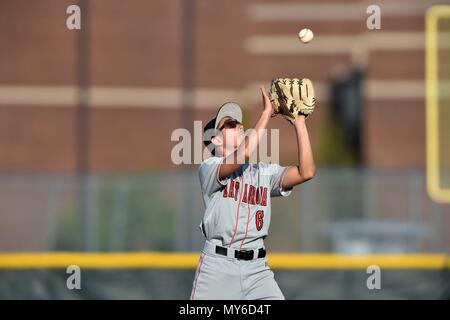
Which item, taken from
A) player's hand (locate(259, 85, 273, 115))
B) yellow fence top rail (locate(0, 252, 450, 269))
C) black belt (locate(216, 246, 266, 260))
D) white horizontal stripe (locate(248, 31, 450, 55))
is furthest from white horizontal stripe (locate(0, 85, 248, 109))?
player's hand (locate(259, 85, 273, 115))

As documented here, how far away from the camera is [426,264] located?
29.2 ft

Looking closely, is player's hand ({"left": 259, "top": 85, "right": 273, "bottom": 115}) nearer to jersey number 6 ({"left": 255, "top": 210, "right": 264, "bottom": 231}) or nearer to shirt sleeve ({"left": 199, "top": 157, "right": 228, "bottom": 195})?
shirt sleeve ({"left": 199, "top": 157, "right": 228, "bottom": 195})

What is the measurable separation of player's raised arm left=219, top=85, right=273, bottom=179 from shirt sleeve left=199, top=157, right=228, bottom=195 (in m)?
0.05

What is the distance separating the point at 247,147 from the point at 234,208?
1.69ft

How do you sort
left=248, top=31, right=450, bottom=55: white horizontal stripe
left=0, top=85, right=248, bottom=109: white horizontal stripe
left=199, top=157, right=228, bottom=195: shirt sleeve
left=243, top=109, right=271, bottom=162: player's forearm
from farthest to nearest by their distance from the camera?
left=248, top=31, right=450, bottom=55: white horizontal stripe, left=0, top=85, right=248, bottom=109: white horizontal stripe, left=199, top=157, right=228, bottom=195: shirt sleeve, left=243, top=109, right=271, bottom=162: player's forearm

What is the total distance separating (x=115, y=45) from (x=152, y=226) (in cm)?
908

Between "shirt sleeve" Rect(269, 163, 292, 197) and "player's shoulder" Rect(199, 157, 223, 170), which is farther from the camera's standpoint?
"shirt sleeve" Rect(269, 163, 292, 197)

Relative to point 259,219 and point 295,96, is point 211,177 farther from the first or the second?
point 295,96

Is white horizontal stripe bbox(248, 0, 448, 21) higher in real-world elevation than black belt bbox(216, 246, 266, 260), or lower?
higher

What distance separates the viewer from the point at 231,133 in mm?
5336

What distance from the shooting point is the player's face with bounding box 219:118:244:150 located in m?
5.32

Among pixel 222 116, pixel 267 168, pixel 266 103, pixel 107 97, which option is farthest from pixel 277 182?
pixel 107 97

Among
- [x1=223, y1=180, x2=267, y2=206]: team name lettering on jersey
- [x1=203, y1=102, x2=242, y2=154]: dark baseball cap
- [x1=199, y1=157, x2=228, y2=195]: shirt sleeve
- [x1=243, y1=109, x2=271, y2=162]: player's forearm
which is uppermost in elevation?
[x1=203, y1=102, x2=242, y2=154]: dark baseball cap
